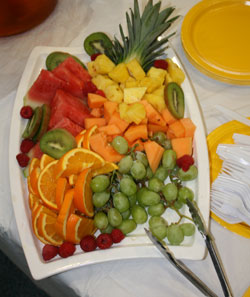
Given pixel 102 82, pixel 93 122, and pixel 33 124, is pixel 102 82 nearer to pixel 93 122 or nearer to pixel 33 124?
pixel 93 122

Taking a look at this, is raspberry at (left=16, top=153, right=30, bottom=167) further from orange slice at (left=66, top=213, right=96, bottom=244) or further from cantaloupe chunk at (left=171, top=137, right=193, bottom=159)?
cantaloupe chunk at (left=171, top=137, right=193, bottom=159)

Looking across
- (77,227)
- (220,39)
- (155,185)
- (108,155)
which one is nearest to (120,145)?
(108,155)

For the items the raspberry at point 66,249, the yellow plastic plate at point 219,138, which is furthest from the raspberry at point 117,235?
the yellow plastic plate at point 219,138

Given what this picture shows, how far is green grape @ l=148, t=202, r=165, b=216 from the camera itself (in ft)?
2.75

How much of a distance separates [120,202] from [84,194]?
0.09 metres

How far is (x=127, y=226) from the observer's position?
830 mm

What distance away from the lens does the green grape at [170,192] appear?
2.77ft

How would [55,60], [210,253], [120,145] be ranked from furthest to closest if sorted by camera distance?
[55,60]
[120,145]
[210,253]

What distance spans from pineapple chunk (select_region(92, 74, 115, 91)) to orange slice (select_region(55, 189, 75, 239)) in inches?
15.6

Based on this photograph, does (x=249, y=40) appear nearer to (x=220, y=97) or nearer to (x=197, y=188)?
(x=220, y=97)

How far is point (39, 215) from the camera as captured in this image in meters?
0.83

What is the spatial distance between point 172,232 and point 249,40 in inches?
32.2

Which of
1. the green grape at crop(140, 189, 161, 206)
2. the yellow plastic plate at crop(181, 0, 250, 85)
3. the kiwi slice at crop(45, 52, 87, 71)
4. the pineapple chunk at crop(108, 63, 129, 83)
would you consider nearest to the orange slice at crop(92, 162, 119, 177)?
the green grape at crop(140, 189, 161, 206)

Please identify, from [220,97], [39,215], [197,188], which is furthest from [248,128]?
[39,215]
